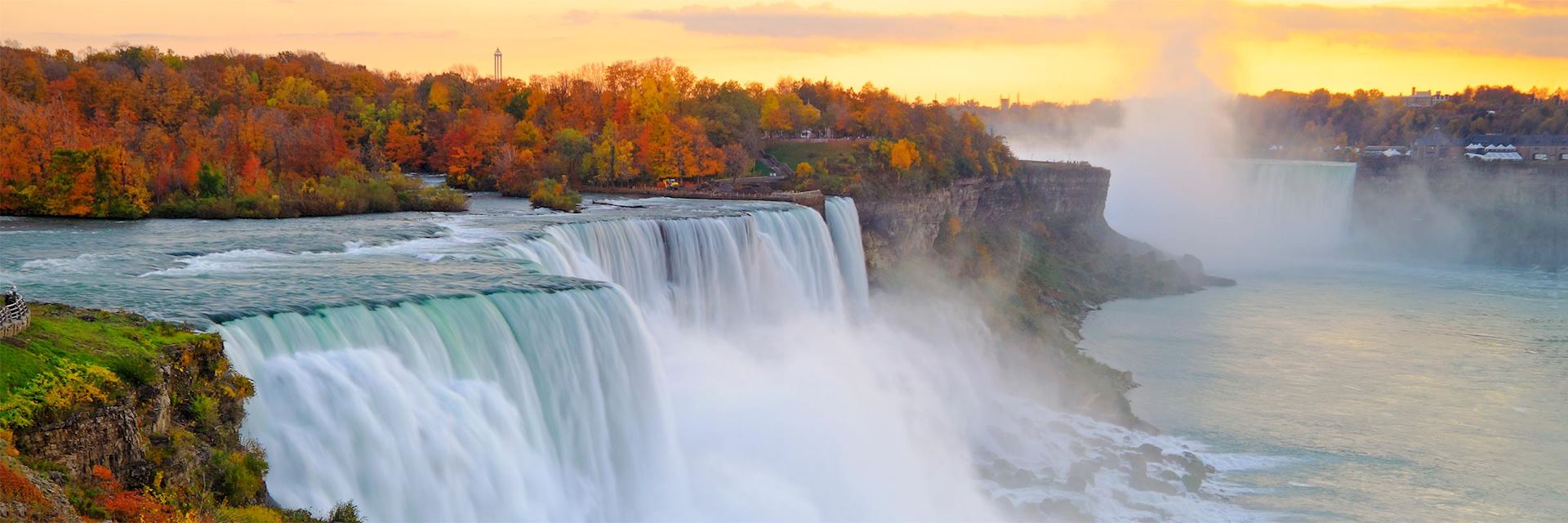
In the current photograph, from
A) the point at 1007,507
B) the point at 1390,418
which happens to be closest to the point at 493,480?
the point at 1007,507

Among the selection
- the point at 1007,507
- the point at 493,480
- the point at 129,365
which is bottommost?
the point at 1007,507

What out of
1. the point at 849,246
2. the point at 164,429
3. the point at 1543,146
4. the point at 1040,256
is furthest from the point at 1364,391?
the point at 1543,146

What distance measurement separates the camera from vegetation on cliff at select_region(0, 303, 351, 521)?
11.2m

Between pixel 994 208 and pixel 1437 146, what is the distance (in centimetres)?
5814

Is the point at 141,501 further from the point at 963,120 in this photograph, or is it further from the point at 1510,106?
the point at 1510,106

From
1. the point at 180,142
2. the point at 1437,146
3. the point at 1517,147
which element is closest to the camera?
the point at 180,142

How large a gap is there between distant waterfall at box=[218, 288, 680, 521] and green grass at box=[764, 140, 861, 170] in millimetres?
39024

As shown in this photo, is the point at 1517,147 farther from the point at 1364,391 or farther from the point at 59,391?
the point at 59,391

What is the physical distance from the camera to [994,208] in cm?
6050

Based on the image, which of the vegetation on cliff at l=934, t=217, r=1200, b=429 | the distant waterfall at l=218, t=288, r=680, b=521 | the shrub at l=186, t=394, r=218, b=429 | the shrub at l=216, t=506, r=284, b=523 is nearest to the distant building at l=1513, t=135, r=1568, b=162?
the vegetation on cliff at l=934, t=217, r=1200, b=429

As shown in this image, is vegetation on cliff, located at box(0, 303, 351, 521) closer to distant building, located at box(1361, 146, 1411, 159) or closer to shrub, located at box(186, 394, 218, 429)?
shrub, located at box(186, 394, 218, 429)

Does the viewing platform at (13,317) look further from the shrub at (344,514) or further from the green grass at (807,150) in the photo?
the green grass at (807,150)

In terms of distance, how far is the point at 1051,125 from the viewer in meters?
138

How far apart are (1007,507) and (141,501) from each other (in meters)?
17.9
